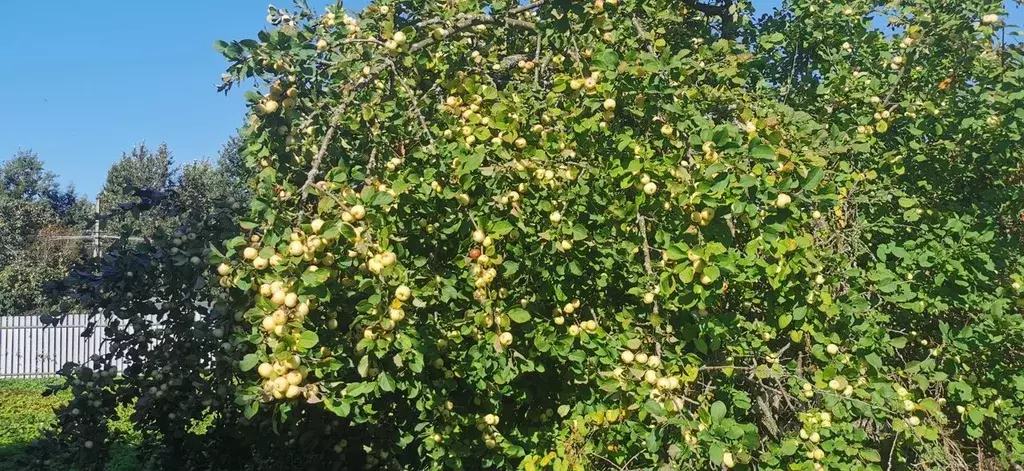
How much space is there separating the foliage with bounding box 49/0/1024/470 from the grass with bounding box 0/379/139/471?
6.91 ft

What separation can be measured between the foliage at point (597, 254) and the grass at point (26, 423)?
6.91ft

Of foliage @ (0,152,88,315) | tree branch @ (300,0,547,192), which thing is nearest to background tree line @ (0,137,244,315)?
foliage @ (0,152,88,315)

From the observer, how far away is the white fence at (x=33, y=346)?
50.3ft

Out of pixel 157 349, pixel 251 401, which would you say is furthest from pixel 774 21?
pixel 157 349

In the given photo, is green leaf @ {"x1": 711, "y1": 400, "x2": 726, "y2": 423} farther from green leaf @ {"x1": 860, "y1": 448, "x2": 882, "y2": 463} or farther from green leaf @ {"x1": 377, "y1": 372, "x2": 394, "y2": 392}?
green leaf @ {"x1": 377, "y1": 372, "x2": 394, "y2": 392}

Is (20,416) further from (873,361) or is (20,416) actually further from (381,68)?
(873,361)

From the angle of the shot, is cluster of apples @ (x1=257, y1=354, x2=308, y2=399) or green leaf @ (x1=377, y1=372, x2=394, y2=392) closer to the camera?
cluster of apples @ (x1=257, y1=354, x2=308, y2=399)

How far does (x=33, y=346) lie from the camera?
15.5 meters

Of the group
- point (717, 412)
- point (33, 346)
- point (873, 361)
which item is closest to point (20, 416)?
point (33, 346)

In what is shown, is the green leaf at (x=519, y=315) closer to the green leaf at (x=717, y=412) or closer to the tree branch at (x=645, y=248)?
the tree branch at (x=645, y=248)

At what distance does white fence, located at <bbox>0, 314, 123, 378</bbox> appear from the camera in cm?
1534

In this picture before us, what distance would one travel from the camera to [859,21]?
3826mm

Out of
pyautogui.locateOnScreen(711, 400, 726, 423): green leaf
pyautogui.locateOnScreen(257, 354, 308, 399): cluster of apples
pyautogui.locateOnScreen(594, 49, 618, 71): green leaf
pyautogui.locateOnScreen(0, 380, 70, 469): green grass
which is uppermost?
pyautogui.locateOnScreen(594, 49, 618, 71): green leaf

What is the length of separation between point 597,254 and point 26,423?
26.7 feet
